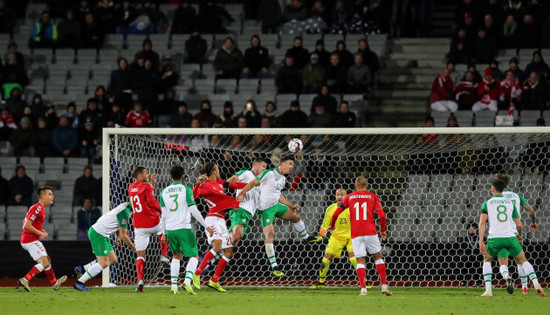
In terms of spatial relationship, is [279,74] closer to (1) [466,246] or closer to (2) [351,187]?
(2) [351,187]

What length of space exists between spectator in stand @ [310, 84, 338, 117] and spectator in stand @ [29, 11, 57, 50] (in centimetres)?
719

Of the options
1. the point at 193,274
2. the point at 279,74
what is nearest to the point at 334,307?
the point at 193,274

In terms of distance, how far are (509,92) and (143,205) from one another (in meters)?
8.92

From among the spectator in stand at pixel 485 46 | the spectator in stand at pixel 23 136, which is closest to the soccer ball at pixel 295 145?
the spectator in stand at pixel 485 46

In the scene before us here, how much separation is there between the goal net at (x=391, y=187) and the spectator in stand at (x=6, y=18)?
27.3 ft

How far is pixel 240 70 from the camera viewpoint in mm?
21016

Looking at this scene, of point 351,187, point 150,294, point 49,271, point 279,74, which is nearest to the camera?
point 150,294

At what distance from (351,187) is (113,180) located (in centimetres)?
426

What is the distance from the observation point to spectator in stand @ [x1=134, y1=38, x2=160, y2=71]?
21.0m

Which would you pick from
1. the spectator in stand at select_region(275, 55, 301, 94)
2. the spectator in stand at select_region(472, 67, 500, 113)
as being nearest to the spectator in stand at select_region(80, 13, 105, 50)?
the spectator in stand at select_region(275, 55, 301, 94)

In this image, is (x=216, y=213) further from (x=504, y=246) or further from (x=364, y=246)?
(x=504, y=246)

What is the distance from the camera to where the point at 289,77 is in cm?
2019

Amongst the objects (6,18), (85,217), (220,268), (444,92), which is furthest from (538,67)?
(6,18)

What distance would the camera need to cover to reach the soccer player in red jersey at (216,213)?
1360cm
